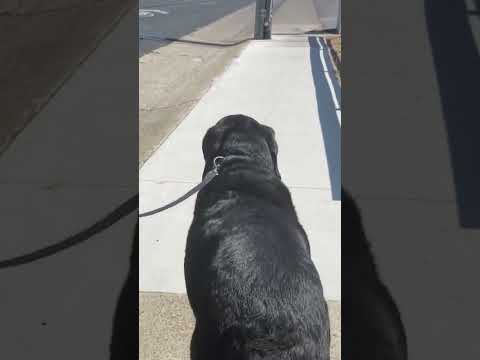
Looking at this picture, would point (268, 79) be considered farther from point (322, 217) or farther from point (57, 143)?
point (57, 143)

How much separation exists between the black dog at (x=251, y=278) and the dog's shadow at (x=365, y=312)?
0.48m

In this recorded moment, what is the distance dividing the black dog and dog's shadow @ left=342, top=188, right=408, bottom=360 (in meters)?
0.48

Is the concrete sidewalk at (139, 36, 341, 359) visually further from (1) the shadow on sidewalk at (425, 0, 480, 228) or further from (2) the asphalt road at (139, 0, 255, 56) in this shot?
(2) the asphalt road at (139, 0, 255, 56)

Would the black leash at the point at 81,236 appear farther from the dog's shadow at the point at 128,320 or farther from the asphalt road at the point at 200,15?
the asphalt road at the point at 200,15

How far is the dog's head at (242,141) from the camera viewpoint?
4.25 metres

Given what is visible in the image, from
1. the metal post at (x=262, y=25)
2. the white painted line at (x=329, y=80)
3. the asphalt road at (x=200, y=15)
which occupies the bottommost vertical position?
the asphalt road at (x=200, y=15)

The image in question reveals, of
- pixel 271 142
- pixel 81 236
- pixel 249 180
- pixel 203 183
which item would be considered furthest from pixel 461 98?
pixel 81 236

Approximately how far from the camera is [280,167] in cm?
658

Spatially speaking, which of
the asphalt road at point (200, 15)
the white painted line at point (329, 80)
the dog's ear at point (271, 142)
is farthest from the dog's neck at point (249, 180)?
the asphalt road at point (200, 15)

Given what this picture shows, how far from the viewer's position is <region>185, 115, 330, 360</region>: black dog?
266cm

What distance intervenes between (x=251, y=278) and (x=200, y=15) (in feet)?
80.0

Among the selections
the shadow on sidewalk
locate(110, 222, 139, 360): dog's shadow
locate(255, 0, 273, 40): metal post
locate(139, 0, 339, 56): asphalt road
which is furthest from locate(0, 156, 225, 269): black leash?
locate(255, 0, 273, 40): metal post

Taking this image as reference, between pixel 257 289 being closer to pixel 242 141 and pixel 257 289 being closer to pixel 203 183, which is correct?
pixel 203 183

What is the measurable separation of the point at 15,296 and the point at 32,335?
32 centimetres
